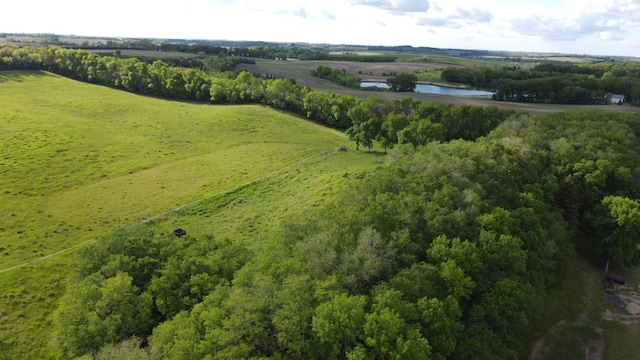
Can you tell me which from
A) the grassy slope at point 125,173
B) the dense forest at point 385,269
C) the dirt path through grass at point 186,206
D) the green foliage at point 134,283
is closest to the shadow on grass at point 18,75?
the grassy slope at point 125,173

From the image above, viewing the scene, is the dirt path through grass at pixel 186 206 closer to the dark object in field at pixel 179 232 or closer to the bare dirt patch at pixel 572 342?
the dark object in field at pixel 179 232

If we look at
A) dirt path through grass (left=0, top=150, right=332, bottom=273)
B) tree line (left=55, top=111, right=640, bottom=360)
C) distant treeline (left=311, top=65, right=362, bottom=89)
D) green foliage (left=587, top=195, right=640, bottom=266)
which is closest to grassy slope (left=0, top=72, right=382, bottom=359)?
dirt path through grass (left=0, top=150, right=332, bottom=273)

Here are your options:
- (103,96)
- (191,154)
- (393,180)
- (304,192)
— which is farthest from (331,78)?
(393,180)

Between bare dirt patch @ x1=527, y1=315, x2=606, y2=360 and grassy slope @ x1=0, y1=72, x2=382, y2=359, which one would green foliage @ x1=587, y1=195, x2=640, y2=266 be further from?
grassy slope @ x1=0, y1=72, x2=382, y2=359

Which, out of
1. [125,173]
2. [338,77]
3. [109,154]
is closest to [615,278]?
[125,173]

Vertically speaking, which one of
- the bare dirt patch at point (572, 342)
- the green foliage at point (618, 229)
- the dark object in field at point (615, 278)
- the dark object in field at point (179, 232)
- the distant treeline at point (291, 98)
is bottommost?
the bare dirt patch at point (572, 342)

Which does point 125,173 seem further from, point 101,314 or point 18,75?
point 18,75
